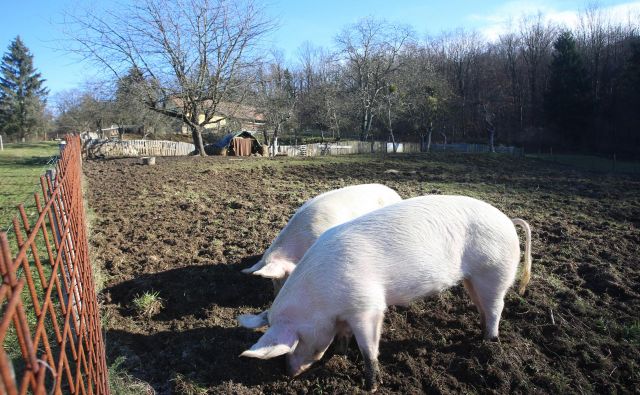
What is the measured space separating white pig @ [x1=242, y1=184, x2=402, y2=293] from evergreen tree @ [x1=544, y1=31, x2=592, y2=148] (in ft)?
128

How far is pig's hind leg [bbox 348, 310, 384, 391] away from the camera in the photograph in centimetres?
296

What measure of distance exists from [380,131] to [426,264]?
49.4 m

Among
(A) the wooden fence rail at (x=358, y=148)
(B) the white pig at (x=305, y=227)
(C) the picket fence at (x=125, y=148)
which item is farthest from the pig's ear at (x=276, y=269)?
(A) the wooden fence rail at (x=358, y=148)

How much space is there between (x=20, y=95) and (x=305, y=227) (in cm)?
5691

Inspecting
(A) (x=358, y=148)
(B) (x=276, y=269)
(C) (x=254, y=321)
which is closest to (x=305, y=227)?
(B) (x=276, y=269)

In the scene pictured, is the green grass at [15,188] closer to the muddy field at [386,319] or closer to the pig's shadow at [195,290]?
the muddy field at [386,319]

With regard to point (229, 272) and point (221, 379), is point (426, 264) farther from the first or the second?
point (229, 272)

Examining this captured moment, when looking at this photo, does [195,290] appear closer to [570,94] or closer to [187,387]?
[187,387]

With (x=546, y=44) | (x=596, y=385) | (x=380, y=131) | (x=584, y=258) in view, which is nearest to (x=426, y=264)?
(x=596, y=385)

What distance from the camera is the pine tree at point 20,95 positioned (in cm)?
4616

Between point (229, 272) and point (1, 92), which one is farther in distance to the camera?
point (1, 92)

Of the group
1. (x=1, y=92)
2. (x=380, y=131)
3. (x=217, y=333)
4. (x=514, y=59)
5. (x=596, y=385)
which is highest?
(x=514, y=59)

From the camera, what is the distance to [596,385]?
3197 millimetres

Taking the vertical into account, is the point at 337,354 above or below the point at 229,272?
below
